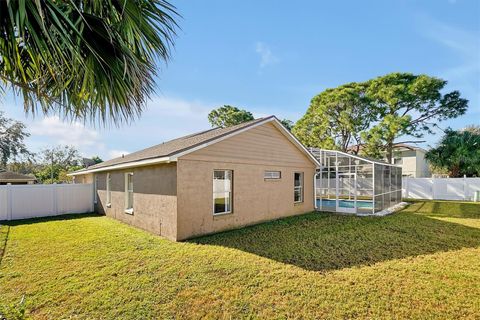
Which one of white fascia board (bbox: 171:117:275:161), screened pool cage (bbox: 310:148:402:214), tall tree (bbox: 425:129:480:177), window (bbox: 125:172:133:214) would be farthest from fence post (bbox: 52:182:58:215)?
tall tree (bbox: 425:129:480:177)

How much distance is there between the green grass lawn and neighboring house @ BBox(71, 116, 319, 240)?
2.21 feet

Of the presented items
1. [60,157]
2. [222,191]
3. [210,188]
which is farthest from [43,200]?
[60,157]

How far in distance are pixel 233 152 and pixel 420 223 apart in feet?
27.6

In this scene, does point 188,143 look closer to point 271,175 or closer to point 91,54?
point 271,175

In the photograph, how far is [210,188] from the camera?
8.17 m

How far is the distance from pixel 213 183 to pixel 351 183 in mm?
9979

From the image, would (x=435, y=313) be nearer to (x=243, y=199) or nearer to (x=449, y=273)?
(x=449, y=273)

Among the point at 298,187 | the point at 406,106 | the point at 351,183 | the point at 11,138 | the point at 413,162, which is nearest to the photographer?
the point at 298,187

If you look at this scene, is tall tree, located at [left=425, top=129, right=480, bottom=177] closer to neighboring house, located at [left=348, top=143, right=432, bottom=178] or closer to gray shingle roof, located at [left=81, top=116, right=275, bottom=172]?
neighboring house, located at [left=348, top=143, right=432, bottom=178]

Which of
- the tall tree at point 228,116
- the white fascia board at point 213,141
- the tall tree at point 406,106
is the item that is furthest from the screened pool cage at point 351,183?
the tall tree at point 228,116

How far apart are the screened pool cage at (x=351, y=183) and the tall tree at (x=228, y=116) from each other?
59.2 feet

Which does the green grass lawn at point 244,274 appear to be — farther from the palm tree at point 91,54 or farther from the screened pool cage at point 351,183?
the screened pool cage at point 351,183

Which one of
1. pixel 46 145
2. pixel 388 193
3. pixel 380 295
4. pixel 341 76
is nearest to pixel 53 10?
pixel 380 295

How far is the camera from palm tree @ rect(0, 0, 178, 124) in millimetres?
2334
